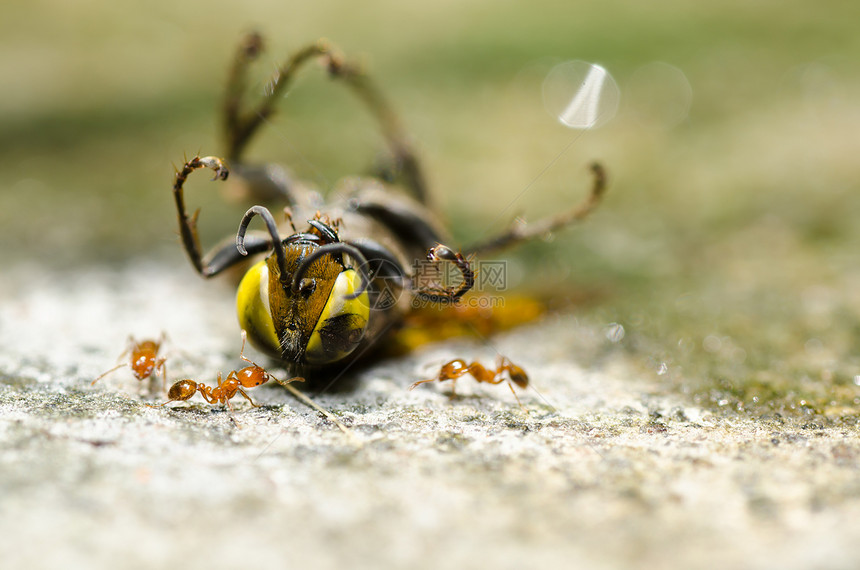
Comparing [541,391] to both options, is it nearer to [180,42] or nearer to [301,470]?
[301,470]

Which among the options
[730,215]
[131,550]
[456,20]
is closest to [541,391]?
[131,550]

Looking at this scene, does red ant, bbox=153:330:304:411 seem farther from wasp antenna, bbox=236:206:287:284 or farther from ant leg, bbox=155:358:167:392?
wasp antenna, bbox=236:206:287:284

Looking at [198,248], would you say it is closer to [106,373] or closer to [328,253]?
[106,373]

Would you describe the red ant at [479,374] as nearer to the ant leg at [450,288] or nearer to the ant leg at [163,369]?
the ant leg at [450,288]

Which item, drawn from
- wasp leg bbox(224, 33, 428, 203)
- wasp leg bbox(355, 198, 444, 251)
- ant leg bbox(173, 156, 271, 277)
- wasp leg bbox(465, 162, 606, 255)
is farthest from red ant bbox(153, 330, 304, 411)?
wasp leg bbox(224, 33, 428, 203)

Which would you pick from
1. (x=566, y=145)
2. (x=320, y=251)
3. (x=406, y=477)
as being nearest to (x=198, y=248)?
(x=320, y=251)
